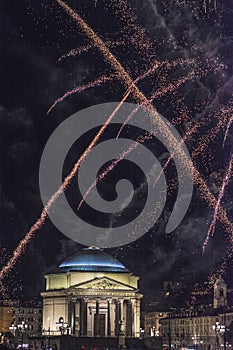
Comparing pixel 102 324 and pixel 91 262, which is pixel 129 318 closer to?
pixel 102 324

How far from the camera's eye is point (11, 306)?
162m

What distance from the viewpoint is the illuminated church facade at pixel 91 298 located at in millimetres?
119438

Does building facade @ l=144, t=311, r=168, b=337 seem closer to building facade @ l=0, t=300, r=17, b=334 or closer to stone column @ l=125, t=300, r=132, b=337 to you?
building facade @ l=0, t=300, r=17, b=334

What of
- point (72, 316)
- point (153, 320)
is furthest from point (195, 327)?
point (72, 316)

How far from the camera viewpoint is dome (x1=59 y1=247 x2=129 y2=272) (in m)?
123

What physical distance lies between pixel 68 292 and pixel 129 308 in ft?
34.4

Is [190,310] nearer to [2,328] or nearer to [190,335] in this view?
[190,335]

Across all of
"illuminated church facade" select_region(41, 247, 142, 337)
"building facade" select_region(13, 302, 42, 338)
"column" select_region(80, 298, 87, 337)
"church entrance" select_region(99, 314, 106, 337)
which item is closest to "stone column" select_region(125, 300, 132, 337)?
"illuminated church facade" select_region(41, 247, 142, 337)

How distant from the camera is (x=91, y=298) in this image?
120 metres

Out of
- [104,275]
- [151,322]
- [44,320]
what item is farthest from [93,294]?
[151,322]

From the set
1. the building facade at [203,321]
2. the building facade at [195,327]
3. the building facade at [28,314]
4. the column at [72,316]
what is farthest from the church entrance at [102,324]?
the building facade at [28,314]

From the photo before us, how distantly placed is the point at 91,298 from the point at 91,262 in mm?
6989

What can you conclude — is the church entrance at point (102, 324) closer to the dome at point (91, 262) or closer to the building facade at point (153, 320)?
the dome at point (91, 262)

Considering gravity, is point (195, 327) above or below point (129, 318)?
above
